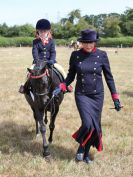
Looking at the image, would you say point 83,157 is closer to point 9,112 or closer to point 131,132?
point 131,132

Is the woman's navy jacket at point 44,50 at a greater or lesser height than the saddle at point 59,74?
greater

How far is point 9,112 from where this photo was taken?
467 inches

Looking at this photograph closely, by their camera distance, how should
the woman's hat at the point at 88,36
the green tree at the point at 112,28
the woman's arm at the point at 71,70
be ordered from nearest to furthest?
the woman's hat at the point at 88,36, the woman's arm at the point at 71,70, the green tree at the point at 112,28

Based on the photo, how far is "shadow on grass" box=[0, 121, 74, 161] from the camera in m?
7.86

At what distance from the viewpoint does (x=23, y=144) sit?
27.9 ft

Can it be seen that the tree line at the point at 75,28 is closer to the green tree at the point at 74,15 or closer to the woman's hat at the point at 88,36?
the green tree at the point at 74,15

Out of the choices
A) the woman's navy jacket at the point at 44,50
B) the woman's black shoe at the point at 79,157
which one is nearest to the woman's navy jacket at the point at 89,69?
the woman's black shoe at the point at 79,157

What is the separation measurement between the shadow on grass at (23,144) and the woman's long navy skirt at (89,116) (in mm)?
675

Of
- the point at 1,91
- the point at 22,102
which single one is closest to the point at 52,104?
the point at 22,102

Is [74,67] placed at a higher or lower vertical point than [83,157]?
higher

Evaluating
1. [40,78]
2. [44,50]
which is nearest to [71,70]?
[40,78]

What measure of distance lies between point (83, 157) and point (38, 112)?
1232 mm

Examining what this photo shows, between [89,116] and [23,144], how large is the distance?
2.11m

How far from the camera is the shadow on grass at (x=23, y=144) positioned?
7859 mm
